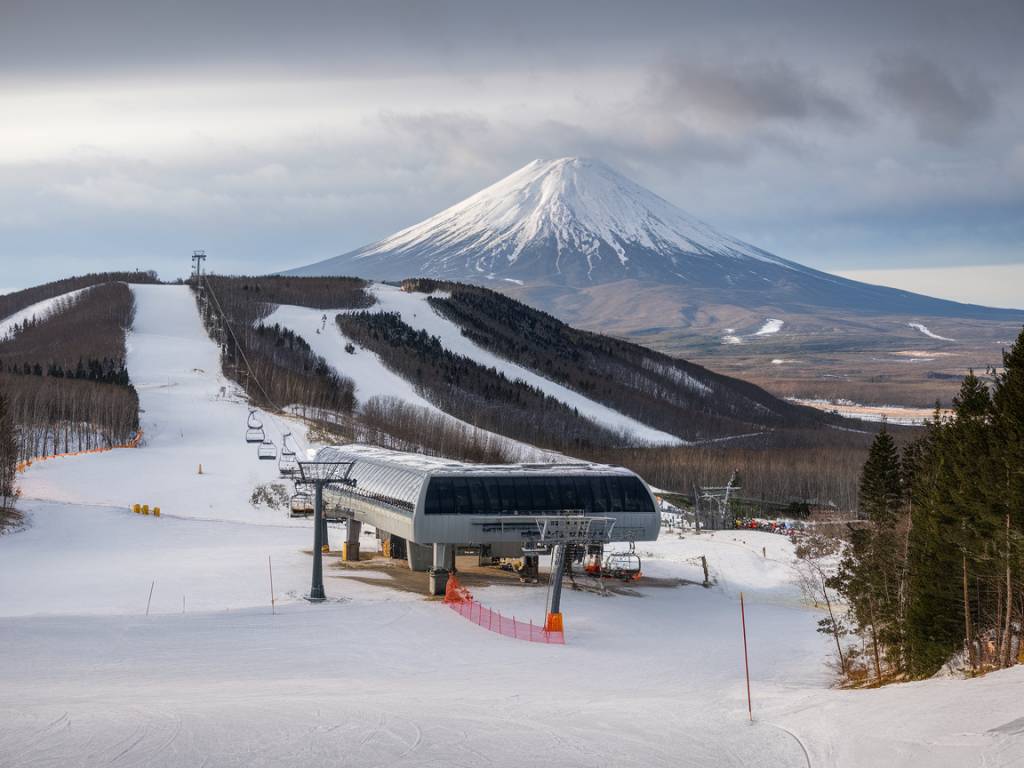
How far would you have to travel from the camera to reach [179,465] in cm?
9950

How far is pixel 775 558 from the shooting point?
83125mm

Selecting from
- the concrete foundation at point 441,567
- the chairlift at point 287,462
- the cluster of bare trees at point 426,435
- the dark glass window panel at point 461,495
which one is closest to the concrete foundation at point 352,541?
the chairlift at point 287,462

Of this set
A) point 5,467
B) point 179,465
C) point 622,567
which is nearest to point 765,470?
point 179,465

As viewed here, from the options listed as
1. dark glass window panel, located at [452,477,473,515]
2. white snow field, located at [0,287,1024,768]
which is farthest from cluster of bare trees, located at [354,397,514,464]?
dark glass window panel, located at [452,477,473,515]

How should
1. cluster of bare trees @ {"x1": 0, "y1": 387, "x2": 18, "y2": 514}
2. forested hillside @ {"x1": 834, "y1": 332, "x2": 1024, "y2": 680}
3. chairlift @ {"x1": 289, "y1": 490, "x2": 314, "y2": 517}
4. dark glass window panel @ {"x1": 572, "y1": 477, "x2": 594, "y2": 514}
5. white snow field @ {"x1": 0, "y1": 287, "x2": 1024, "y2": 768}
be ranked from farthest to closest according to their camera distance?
cluster of bare trees @ {"x1": 0, "y1": 387, "x2": 18, "y2": 514} → chairlift @ {"x1": 289, "y1": 490, "x2": 314, "y2": 517} → dark glass window panel @ {"x1": 572, "y1": 477, "x2": 594, "y2": 514} → forested hillside @ {"x1": 834, "y1": 332, "x2": 1024, "y2": 680} → white snow field @ {"x1": 0, "y1": 287, "x2": 1024, "y2": 768}

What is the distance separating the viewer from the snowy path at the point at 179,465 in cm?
8562

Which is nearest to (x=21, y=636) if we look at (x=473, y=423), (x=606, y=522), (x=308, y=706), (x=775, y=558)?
(x=308, y=706)

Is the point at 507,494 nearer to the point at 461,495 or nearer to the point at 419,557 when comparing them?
the point at 461,495

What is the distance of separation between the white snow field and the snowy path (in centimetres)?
794

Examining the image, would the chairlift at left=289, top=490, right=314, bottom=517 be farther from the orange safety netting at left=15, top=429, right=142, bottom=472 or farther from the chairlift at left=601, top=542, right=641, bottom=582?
the orange safety netting at left=15, top=429, right=142, bottom=472

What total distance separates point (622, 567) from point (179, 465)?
4883 cm

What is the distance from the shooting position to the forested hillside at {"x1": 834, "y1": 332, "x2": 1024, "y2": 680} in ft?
114

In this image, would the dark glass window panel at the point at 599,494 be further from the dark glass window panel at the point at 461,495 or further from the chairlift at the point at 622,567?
the dark glass window panel at the point at 461,495

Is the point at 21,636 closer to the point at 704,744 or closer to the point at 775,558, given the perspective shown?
the point at 704,744
